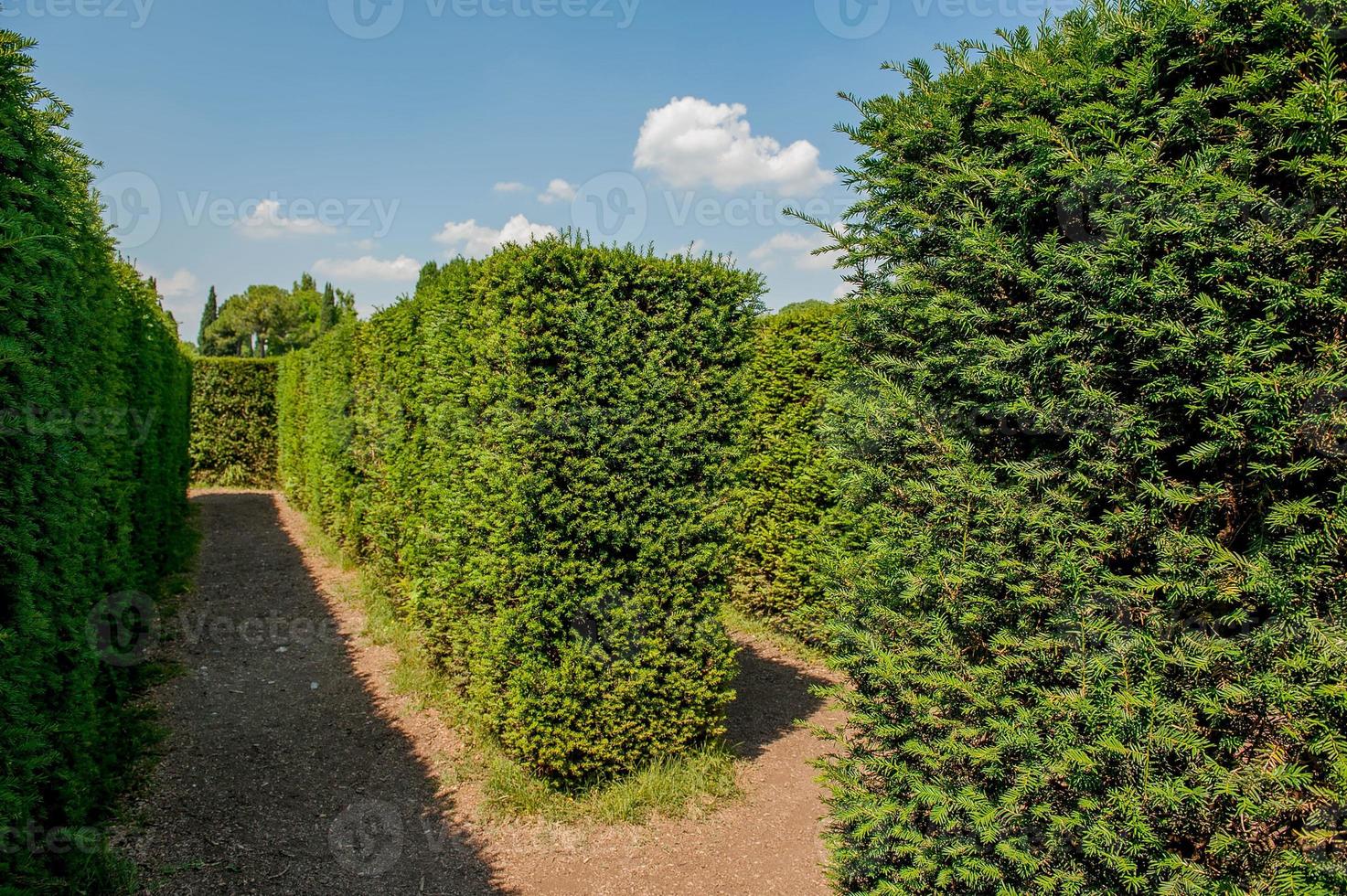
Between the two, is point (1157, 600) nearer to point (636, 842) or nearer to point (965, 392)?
point (965, 392)

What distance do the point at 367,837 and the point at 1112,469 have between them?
180 inches

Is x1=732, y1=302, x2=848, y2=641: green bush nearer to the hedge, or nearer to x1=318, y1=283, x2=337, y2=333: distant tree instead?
the hedge

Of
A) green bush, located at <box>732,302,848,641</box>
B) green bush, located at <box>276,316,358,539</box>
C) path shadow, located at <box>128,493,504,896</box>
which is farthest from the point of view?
green bush, located at <box>276,316,358,539</box>

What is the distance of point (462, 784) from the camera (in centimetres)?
495

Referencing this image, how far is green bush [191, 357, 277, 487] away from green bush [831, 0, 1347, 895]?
71.9 feet

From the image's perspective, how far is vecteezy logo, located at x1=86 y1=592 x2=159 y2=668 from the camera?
4555 millimetres

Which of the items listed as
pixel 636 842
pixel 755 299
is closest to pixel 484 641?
pixel 636 842

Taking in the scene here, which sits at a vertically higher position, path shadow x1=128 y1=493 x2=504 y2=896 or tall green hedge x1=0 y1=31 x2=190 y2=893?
tall green hedge x1=0 y1=31 x2=190 y2=893

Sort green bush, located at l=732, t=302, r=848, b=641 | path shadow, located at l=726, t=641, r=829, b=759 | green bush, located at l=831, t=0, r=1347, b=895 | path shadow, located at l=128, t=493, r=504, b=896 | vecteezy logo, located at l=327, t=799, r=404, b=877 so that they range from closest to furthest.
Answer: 1. green bush, located at l=831, t=0, r=1347, b=895
2. path shadow, located at l=128, t=493, r=504, b=896
3. vecteezy logo, located at l=327, t=799, r=404, b=877
4. path shadow, located at l=726, t=641, r=829, b=759
5. green bush, located at l=732, t=302, r=848, b=641

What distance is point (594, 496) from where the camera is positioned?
455 cm

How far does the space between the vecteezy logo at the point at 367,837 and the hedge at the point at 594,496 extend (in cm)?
85

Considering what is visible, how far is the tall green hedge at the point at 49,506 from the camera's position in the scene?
2.92 meters
